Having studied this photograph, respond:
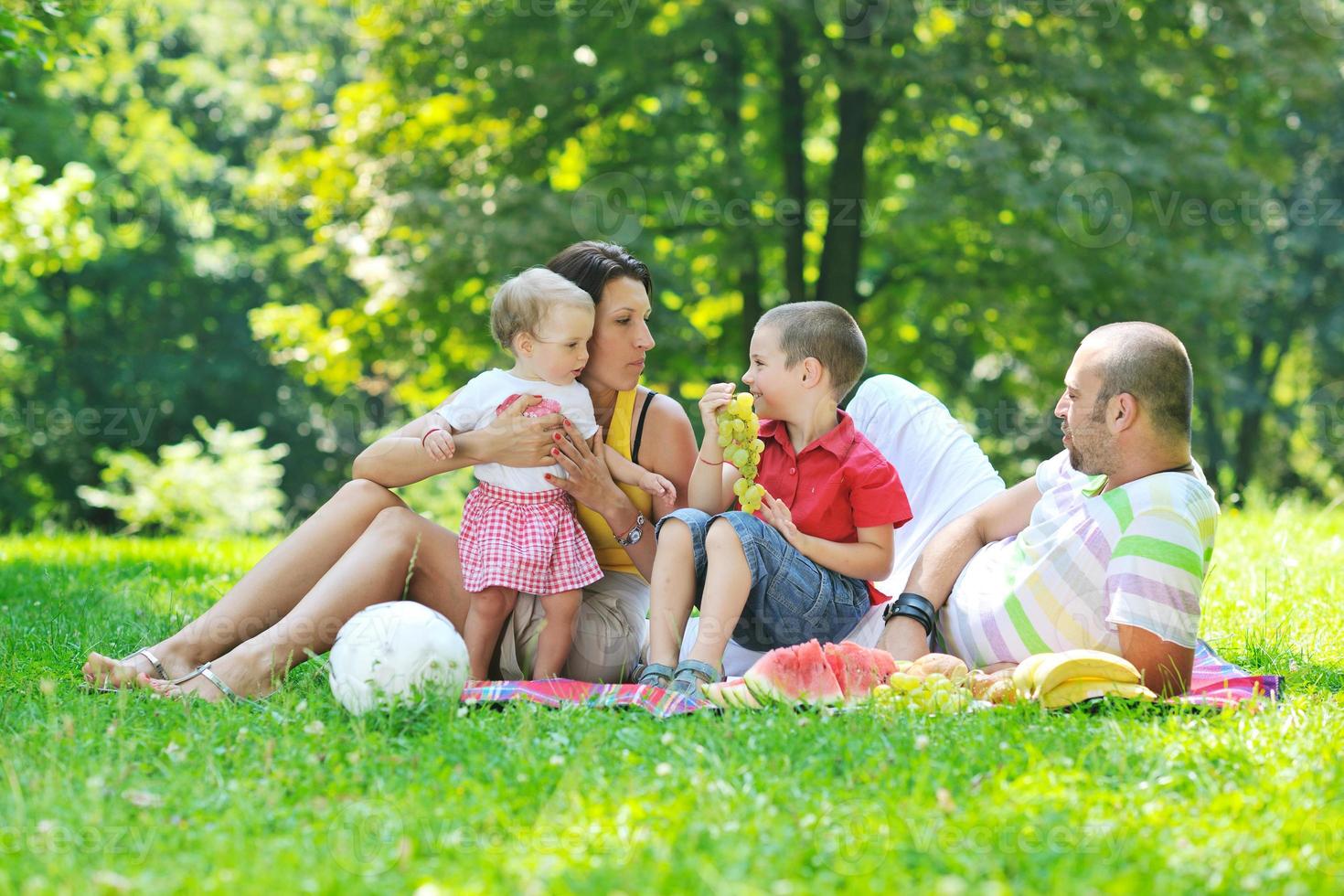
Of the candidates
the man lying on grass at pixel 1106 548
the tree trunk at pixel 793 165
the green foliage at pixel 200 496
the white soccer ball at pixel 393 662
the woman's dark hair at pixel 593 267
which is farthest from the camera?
the green foliage at pixel 200 496

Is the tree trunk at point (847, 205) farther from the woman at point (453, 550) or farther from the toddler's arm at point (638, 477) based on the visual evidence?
the toddler's arm at point (638, 477)

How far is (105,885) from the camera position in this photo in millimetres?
2092

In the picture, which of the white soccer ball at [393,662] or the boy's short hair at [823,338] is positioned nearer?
the white soccer ball at [393,662]

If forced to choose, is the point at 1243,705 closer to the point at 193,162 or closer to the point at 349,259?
the point at 349,259

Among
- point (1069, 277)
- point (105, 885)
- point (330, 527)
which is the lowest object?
point (105, 885)

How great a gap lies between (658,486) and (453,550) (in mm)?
697

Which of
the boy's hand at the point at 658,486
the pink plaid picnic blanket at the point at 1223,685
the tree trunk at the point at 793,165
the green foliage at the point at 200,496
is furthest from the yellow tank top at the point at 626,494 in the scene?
the green foliage at the point at 200,496

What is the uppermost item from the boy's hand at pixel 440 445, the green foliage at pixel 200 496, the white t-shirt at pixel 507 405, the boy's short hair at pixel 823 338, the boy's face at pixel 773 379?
the boy's short hair at pixel 823 338

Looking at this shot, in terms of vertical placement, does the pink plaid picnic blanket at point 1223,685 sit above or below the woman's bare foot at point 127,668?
above

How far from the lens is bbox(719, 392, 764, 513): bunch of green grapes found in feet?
12.1

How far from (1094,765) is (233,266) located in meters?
23.3

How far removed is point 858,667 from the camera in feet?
11.4

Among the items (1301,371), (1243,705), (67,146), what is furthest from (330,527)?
(1301,371)

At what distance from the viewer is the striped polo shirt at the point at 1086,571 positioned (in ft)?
10.9
